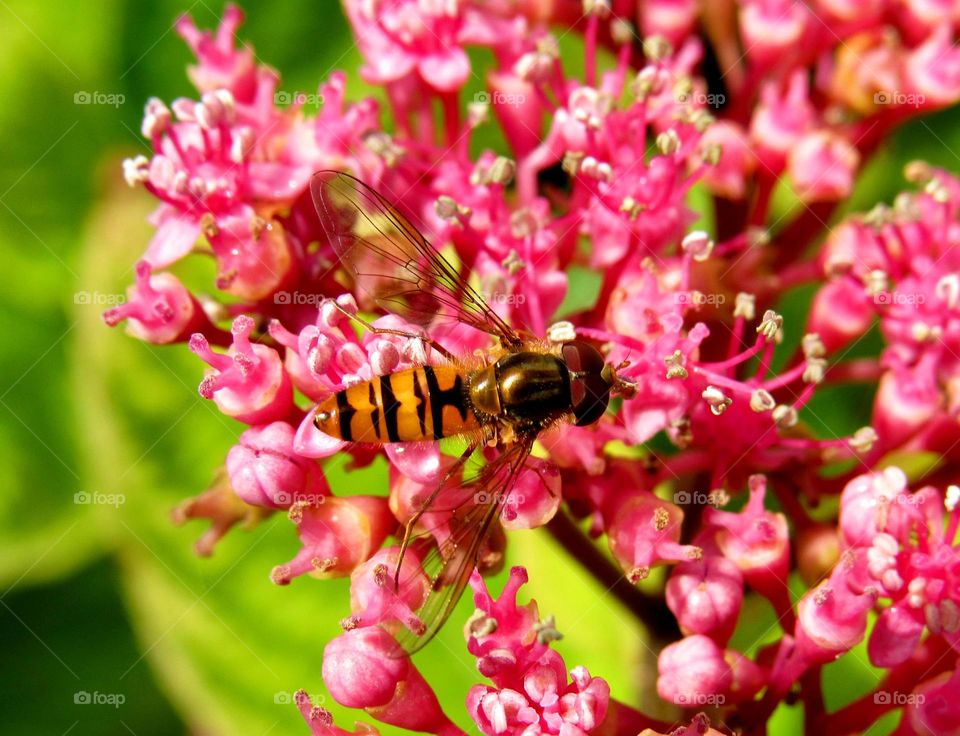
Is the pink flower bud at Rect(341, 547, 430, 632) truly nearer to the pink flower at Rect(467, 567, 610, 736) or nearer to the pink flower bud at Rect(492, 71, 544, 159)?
the pink flower at Rect(467, 567, 610, 736)

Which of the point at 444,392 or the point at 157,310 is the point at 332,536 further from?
the point at 157,310

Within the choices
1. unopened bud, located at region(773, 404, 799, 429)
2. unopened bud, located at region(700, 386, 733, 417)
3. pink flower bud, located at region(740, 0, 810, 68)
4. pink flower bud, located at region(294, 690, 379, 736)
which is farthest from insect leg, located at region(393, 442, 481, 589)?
pink flower bud, located at region(740, 0, 810, 68)

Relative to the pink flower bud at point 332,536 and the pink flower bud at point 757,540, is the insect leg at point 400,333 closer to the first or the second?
the pink flower bud at point 332,536

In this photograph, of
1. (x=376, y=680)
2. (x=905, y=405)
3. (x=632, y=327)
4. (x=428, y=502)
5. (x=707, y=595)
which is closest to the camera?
(x=428, y=502)

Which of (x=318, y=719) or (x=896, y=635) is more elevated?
(x=318, y=719)

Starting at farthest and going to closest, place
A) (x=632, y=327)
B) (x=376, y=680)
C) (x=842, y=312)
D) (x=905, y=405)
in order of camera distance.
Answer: (x=842, y=312) < (x=905, y=405) < (x=632, y=327) < (x=376, y=680)

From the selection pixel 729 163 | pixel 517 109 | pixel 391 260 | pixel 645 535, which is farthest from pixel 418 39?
pixel 645 535
